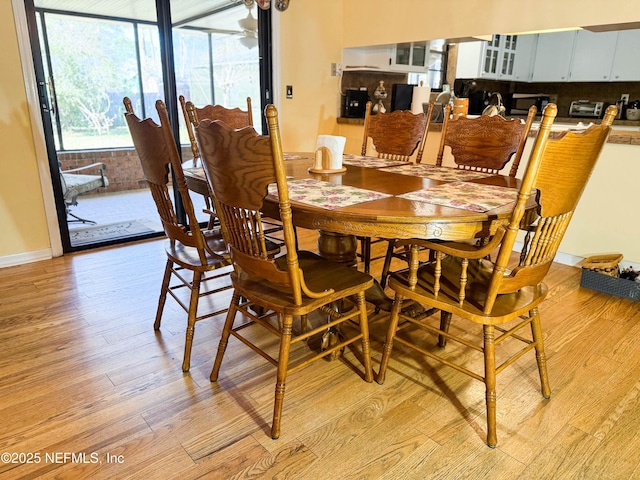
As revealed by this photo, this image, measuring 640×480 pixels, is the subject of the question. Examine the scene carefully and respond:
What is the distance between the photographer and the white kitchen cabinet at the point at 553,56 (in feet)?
17.1

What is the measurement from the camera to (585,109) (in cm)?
527

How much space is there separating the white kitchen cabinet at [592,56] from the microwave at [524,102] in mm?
392

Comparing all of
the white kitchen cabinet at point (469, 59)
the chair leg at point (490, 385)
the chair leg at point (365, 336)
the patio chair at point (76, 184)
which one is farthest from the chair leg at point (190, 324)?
the white kitchen cabinet at point (469, 59)

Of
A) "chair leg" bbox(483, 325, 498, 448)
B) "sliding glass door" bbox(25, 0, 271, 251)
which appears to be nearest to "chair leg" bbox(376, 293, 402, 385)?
"chair leg" bbox(483, 325, 498, 448)

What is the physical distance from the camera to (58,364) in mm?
1879

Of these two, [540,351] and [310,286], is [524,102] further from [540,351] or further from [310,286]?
[310,286]

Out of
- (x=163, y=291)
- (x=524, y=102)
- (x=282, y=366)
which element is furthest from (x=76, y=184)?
(x=524, y=102)

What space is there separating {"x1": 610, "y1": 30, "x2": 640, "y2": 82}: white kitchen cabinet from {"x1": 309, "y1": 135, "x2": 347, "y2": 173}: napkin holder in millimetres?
4550

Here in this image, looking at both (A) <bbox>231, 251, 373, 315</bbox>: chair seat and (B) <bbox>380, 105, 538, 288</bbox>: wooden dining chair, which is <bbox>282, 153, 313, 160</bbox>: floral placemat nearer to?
(B) <bbox>380, 105, 538, 288</bbox>: wooden dining chair

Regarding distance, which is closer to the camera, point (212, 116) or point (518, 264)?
point (518, 264)

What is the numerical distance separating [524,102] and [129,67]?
4.72m

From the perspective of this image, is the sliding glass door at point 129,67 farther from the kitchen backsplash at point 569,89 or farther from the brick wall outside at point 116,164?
the kitchen backsplash at point 569,89

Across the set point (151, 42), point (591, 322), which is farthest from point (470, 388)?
point (151, 42)

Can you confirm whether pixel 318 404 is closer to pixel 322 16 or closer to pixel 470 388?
pixel 470 388
